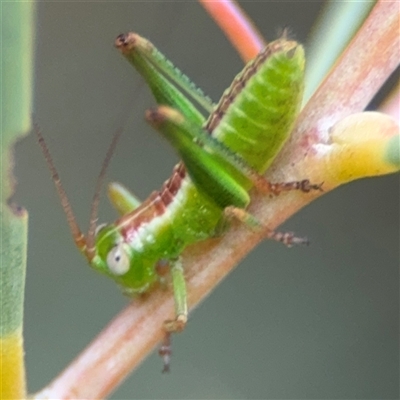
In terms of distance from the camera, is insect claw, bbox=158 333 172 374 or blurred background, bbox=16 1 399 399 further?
blurred background, bbox=16 1 399 399

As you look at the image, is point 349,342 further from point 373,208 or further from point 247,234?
point 247,234

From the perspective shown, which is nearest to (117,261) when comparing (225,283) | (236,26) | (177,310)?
(177,310)

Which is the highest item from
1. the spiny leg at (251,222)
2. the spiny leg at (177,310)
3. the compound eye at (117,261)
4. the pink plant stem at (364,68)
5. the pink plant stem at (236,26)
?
the pink plant stem at (236,26)

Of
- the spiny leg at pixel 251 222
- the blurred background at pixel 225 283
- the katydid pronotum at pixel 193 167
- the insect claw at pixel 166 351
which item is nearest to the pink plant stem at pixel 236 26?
the katydid pronotum at pixel 193 167

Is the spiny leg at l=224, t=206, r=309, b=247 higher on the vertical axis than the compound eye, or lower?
lower

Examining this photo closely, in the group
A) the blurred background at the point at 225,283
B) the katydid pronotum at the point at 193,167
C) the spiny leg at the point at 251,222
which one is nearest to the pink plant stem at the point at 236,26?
the katydid pronotum at the point at 193,167

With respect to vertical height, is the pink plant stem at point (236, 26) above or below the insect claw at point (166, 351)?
above

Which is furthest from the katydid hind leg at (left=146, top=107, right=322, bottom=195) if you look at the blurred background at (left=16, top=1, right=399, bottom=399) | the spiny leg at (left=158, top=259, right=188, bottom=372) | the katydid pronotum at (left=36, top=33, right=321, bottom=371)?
the blurred background at (left=16, top=1, right=399, bottom=399)

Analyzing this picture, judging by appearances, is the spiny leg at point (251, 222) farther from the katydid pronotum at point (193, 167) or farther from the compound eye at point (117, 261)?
the compound eye at point (117, 261)

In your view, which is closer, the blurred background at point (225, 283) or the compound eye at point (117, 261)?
the compound eye at point (117, 261)

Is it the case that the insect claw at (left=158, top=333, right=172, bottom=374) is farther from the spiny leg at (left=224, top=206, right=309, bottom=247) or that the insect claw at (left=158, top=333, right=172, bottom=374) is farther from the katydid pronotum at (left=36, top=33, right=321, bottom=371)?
the spiny leg at (left=224, top=206, right=309, bottom=247)
